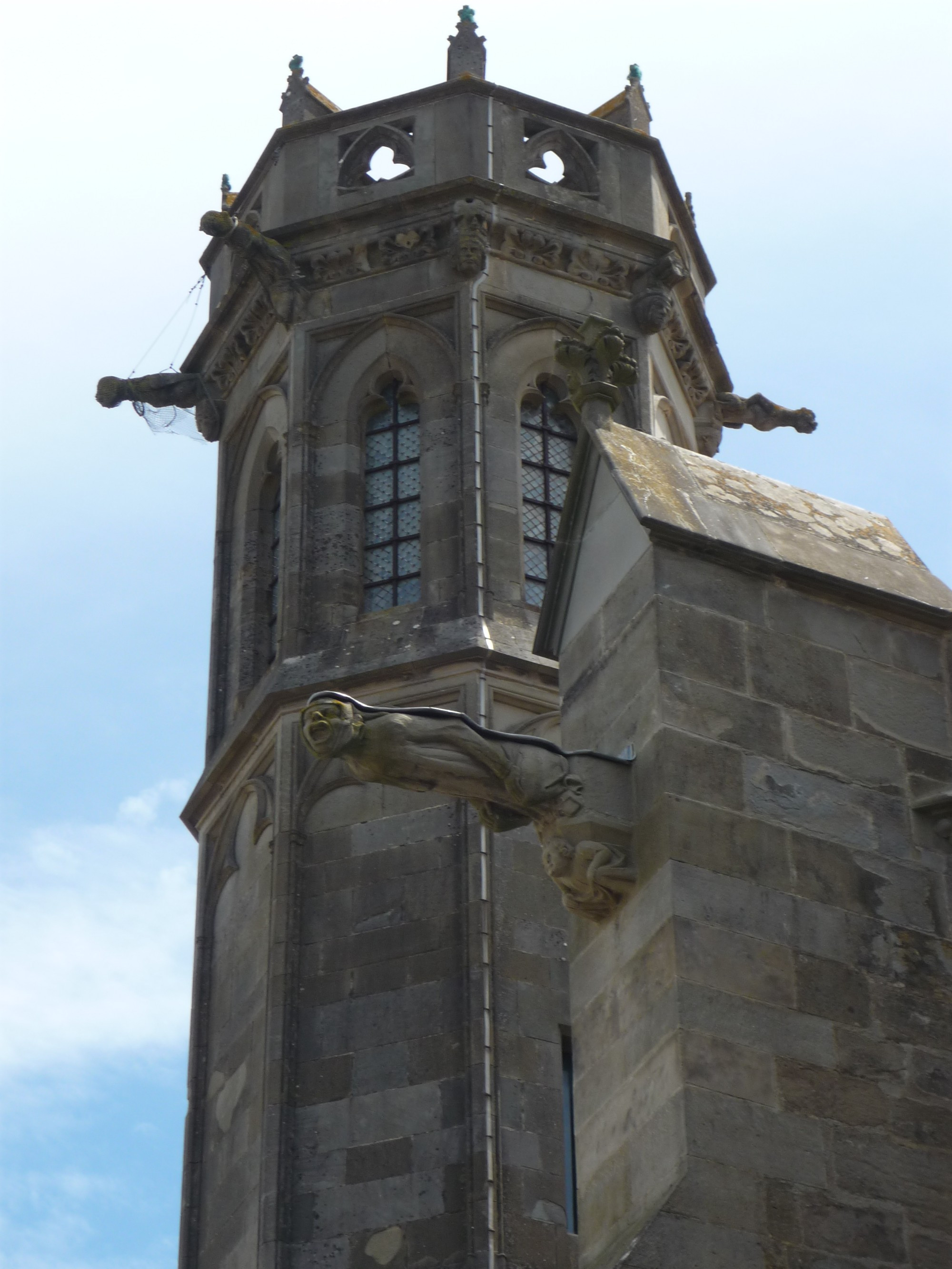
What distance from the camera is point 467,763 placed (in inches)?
395

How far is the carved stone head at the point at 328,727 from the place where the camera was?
9.78m

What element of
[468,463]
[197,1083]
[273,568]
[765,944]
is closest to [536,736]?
[765,944]

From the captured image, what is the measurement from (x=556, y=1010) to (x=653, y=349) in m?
6.82


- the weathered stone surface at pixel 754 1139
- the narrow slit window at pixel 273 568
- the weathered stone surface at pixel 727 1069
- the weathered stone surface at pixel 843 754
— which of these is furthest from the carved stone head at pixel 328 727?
the narrow slit window at pixel 273 568

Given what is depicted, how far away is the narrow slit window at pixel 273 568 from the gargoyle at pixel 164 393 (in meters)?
1.42

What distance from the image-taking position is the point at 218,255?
2369cm

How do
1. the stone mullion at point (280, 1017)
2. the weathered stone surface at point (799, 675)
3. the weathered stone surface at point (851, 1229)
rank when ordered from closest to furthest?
the weathered stone surface at point (851, 1229) < the weathered stone surface at point (799, 675) < the stone mullion at point (280, 1017)

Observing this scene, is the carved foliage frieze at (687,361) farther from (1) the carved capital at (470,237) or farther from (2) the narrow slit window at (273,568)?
(2) the narrow slit window at (273,568)

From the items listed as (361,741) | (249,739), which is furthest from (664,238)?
(361,741)

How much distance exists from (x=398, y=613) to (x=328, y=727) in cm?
988

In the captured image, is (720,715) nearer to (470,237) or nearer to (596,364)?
(596,364)

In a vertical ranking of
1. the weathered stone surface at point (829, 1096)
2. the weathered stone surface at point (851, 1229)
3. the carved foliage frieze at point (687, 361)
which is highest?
the carved foliage frieze at point (687, 361)

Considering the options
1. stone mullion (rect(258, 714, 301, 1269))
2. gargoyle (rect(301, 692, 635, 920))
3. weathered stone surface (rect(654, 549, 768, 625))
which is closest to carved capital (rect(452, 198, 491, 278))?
stone mullion (rect(258, 714, 301, 1269))

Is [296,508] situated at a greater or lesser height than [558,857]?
greater
